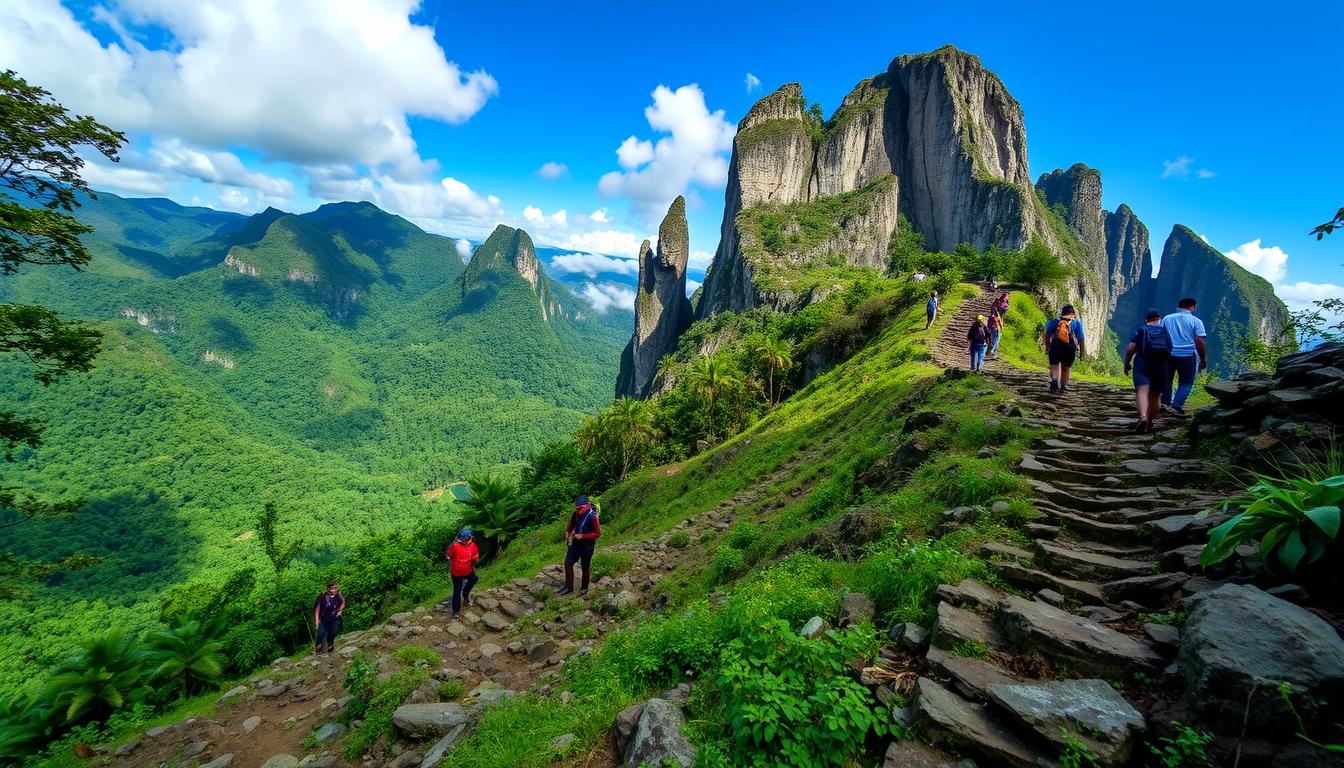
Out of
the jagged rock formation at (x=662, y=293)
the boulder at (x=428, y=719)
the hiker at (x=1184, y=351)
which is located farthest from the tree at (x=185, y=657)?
the jagged rock formation at (x=662, y=293)

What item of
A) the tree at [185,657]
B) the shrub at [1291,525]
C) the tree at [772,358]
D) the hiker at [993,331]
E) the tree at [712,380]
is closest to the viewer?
the shrub at [1291,525]

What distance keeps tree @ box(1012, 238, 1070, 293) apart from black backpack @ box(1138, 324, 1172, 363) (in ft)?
88.9

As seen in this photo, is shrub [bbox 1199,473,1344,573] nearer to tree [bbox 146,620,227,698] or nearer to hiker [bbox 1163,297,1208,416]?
hiker [bbox 1163,297,1208,416]

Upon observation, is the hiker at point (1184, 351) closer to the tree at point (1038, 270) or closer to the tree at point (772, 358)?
the tree at point (772, 358)

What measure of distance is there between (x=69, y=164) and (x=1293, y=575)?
726 inches

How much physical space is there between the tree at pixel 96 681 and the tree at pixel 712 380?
26.0 metres

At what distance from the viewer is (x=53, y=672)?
1084 cm

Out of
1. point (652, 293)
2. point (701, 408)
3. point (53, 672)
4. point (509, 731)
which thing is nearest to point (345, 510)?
point (652, 293)

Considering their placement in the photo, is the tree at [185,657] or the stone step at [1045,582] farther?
the tree at [185,657]

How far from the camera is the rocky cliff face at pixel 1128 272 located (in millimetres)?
138875

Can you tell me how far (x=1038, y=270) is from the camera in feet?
101

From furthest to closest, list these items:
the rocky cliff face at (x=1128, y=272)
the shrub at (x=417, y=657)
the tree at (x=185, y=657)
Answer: the rocky cliff face at (x=1128, y=272)
the tree at (x=185, y=657)
the shrub at (x=417, y=657)

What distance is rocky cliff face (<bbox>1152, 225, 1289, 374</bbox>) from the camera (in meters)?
109

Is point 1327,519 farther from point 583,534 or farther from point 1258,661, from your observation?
point 583,534
